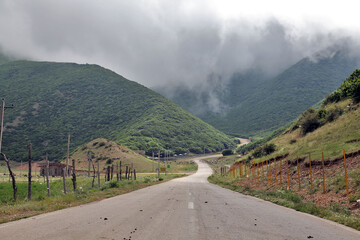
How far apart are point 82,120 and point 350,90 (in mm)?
136791

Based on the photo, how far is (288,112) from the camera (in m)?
196

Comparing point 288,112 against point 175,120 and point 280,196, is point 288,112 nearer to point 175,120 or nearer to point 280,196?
point 175,120

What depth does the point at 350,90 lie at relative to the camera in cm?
3766

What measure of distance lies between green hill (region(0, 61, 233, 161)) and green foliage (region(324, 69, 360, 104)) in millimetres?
94615

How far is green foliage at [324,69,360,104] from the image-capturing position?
35.3 metres

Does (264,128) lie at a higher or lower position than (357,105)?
higher

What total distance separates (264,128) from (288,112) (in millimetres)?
19435

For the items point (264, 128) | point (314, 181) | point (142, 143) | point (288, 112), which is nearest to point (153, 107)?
point (142, 143)

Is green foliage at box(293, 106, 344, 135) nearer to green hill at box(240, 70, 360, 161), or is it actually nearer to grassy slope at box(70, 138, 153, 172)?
green hill at box(240, 70, 360, 161)

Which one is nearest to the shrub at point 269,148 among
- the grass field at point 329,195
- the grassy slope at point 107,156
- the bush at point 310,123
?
the bush at point 310,123

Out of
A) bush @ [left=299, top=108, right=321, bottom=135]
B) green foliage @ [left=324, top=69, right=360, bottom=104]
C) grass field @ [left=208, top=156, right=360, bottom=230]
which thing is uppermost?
green foliage @ [left=324, top=69, right=360, bottom=104]

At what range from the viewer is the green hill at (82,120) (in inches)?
4973

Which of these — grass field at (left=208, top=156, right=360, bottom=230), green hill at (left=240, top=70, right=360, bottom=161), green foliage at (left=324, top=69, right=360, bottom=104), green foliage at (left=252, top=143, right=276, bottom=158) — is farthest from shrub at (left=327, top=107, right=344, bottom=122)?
grass field at (left=208, top=156, right=360, bottom=230)

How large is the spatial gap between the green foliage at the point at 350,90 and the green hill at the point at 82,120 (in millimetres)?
94615
